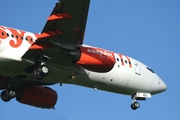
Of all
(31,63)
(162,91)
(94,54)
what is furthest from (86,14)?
(162,91)

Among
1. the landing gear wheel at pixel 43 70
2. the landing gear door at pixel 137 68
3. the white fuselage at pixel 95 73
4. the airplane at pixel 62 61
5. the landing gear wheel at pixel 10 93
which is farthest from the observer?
the landing gear door at pixel 137 68

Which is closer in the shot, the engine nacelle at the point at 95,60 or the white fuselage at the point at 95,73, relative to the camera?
the white fuselage at the point at 95,73

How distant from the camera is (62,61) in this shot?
84.7ft

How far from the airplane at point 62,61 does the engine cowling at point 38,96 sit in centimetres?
7

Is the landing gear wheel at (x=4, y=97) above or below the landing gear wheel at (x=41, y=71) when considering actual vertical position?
below

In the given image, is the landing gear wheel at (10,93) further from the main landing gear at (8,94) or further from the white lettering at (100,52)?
the white lettering at (100,52)

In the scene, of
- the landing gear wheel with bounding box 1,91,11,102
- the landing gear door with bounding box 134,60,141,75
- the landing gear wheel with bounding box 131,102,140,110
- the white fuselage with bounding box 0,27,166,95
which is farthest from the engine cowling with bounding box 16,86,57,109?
the landing gear door with bounding box 134,60,141,75

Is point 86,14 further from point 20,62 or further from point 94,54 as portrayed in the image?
point 20,62

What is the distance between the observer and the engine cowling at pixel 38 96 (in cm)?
3014

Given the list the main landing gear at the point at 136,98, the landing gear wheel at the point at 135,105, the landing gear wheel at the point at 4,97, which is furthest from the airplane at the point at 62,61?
the landing gear wheel at the point at 135,105

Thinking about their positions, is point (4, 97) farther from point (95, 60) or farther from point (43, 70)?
point (95, 60)

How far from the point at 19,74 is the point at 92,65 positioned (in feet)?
15.8

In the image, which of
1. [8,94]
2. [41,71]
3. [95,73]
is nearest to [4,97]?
[8,94]

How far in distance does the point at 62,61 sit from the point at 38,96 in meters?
5.69
